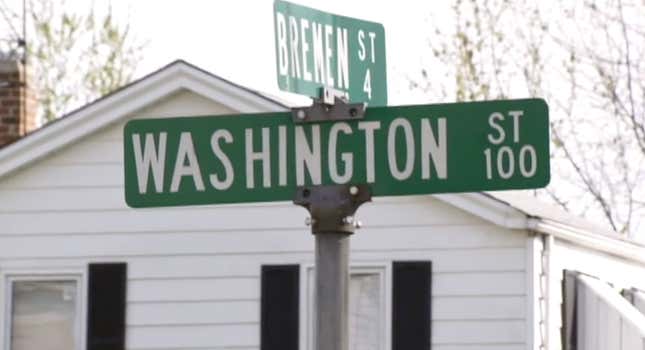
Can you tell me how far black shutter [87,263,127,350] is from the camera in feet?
57.1

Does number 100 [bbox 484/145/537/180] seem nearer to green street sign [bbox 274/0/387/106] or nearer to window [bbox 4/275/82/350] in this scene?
green street sign [bbox 274/0/387/106]

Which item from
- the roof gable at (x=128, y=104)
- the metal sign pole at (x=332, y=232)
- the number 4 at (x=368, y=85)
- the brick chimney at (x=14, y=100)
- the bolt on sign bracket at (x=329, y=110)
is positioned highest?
the brick chimney at (x=14, y=100)

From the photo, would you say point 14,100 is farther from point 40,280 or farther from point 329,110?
point 329,110

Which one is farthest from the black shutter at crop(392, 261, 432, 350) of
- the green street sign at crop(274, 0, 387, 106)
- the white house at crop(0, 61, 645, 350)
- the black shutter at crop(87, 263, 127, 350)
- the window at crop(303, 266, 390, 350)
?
the green street sign at crop(274, 0, 387, 106)

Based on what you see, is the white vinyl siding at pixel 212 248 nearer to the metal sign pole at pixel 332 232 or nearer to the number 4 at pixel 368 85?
the number 4 at pixel 368 85

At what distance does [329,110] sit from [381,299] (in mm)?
10193

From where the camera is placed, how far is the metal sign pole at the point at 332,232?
6.73 metres

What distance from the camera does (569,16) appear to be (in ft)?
107

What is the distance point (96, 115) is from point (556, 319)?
438 cm

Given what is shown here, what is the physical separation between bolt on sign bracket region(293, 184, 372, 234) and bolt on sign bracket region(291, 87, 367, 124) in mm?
238

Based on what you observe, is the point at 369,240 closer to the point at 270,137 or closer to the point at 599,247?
the point at 599,247

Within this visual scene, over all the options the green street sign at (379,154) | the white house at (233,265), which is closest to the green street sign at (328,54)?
the green street sign at (379,154)

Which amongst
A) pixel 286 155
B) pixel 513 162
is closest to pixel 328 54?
pixel 286 155

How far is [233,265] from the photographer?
1734 centimetres
